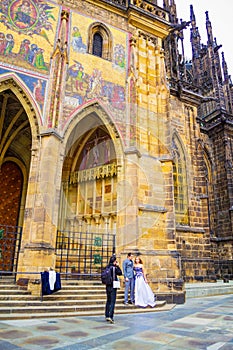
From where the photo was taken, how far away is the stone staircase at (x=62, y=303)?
20.4 feet

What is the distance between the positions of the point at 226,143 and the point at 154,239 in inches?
468

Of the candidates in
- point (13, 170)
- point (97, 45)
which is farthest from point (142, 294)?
point (97, 45)

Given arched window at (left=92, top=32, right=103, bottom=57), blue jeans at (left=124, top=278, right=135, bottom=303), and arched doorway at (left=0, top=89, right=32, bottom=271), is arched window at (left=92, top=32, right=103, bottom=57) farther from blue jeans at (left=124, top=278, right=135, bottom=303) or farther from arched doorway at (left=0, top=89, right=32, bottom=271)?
A: blue jeans at (left=124, top=278, right=135, bottom=303)

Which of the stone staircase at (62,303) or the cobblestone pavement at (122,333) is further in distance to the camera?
the stone staircase at (62,303)

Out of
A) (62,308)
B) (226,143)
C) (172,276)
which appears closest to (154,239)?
(172,276)

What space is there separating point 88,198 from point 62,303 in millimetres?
5471

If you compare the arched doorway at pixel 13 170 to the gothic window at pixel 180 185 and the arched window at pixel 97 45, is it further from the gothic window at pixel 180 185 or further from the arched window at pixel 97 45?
the gothic window at pixel 180 185

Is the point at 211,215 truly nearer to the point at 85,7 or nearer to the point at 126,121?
the point at 126,121

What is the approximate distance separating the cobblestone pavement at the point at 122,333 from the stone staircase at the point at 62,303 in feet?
1.63

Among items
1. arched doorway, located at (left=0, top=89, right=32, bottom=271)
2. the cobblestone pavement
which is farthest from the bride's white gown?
arched doorway, located at (left=0, top=89, right=32, bottom=271)

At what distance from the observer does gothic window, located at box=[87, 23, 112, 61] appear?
1197cm

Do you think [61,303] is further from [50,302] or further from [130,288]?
[130,288]

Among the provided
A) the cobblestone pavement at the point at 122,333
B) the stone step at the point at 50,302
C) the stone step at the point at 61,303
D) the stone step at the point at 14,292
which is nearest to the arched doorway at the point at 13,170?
the stone step at the point at 14,292

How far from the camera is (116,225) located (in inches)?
403
